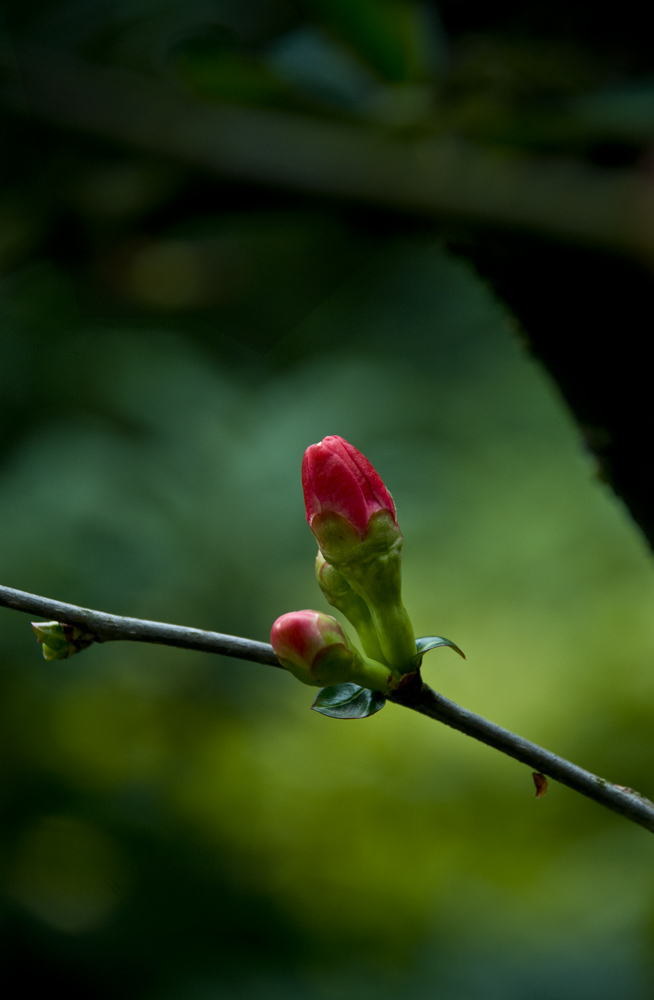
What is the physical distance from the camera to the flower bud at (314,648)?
36cm

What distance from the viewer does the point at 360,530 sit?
407 mm

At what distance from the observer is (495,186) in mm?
644

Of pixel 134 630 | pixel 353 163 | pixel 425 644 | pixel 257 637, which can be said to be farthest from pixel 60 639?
pixel 257 637

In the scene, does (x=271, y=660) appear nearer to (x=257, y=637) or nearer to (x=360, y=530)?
(x=360, y=530)

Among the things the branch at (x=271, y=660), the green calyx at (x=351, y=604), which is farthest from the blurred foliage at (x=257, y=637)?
the branch at (x=271, y=660)

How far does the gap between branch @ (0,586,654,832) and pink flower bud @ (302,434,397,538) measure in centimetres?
8

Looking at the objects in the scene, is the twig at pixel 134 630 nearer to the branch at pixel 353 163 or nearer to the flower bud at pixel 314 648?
the flower bud at pixel 314 648

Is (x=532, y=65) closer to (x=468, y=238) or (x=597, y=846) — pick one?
(x=468, y=238)

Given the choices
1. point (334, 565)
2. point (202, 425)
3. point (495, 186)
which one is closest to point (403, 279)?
point (202, 425)

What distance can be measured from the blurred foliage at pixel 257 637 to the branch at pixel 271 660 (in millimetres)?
1078

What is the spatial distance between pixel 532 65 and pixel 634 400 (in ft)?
3.05

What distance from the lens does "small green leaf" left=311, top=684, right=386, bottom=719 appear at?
1.27 ft

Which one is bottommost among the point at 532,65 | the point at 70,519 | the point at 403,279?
the point at 70,519

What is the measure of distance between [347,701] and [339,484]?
107 mm
